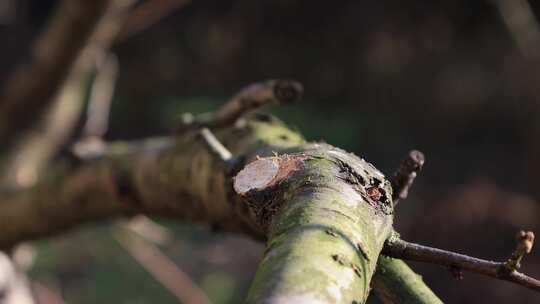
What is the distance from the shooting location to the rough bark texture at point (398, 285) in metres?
0.69

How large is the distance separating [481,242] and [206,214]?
2.66 meters

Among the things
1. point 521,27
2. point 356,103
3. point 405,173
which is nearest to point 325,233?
point 405,173

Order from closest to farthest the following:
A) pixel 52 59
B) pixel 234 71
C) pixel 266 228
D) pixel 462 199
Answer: pixel 266 228
pixel 52 59
pixel 462 199
pixel 234 71

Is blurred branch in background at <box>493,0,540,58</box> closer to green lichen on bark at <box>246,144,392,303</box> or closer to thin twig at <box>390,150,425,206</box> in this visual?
thin twig at <box>390,150,425,206</box>

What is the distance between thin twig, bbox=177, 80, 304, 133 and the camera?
3.20 ft

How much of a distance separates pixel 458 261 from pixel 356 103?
5233 mm

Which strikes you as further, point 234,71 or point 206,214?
point 234,71

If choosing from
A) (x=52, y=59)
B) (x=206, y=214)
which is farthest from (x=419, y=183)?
(x=206, y=214)

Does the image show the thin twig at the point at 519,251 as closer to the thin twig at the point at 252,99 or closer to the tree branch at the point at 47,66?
the thin twig at the point at 252,99

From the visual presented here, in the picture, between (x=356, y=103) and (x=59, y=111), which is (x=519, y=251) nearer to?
(x=59, y=111)

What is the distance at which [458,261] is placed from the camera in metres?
0.61

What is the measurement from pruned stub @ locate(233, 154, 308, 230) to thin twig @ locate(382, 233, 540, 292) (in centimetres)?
11

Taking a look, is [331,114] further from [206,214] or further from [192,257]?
[206,214]

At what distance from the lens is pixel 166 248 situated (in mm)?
4164
